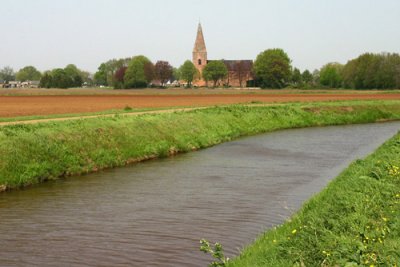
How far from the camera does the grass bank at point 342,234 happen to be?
820 cm

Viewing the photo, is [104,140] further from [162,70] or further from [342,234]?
[162,70]

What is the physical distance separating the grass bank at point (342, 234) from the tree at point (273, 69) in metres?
143

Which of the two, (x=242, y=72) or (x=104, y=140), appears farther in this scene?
(x=242, y=72)

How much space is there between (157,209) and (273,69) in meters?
142

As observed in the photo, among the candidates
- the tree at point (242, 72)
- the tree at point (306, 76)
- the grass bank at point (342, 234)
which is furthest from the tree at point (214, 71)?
the grass bank at point (342, 234)

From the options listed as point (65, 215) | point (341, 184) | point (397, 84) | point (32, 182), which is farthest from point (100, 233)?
point (397, 84)

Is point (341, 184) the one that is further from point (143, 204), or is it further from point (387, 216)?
point (143, 204)

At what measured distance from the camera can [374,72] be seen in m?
138

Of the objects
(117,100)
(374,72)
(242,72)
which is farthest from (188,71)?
(117,100)

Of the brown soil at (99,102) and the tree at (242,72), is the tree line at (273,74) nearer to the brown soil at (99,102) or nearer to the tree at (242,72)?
the tree at (242,72)

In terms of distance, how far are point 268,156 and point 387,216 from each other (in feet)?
59.4

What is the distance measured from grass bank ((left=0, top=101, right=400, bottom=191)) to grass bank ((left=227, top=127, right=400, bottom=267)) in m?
12.1

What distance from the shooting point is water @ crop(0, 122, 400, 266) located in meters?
11.8

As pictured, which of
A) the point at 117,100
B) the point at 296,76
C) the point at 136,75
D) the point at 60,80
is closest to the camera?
the point at 117,100
